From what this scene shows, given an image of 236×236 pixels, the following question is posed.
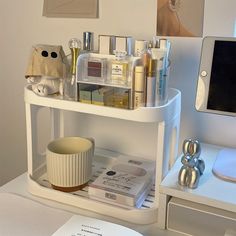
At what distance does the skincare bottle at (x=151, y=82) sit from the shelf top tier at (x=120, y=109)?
0.02 metres

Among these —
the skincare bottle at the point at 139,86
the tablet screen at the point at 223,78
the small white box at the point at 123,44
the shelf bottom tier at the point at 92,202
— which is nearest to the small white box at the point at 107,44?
the small white box at the point at 123,44

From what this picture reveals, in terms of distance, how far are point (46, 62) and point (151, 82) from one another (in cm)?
28

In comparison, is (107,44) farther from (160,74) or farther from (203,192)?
(203,192)

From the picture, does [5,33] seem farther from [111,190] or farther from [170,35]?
[111,190]

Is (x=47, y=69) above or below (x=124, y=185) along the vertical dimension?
above

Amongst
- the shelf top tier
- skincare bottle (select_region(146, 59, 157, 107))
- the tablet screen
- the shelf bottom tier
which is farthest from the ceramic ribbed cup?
the tablet screen

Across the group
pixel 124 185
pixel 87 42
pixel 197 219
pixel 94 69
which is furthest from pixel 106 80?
pixel 197 219

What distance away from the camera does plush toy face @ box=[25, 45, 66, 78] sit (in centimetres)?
91

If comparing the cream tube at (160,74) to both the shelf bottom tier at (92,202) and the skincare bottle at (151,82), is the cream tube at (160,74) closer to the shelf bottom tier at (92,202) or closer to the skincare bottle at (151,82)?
the skincare bottle at (151,82)

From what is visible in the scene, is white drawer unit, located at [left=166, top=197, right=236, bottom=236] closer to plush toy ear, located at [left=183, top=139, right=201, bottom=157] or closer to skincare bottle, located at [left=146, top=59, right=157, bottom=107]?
plush toy ear, located at [left=183, top=139, right=201, bottom=157]

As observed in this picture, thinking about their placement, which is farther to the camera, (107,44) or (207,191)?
(107,44)

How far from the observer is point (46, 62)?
2.98ft

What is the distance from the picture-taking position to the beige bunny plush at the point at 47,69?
0.91 meters

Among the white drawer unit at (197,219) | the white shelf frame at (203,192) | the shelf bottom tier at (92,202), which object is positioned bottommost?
the shelf bottom tier at (92,202)
